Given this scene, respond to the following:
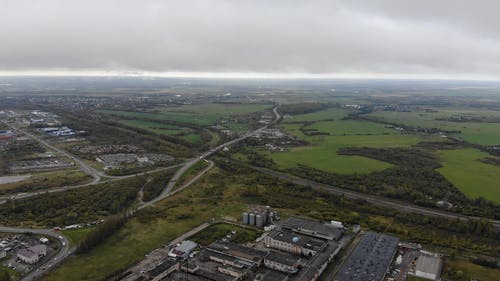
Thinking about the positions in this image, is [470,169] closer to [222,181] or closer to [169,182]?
[222,181]

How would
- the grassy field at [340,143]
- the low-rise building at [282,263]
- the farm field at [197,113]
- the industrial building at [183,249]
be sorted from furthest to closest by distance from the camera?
1. the farm field at [197,113]
2. the grassy field at [340,143]
3. the industrial building at [183,249]
4. the low-rise building at [282,263]

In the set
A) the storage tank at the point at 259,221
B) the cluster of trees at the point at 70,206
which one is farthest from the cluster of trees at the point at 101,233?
the storage tank at the point at 259,221

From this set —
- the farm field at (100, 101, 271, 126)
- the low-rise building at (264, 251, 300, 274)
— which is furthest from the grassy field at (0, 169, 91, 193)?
the farm field at (100, 101, 271, 126)

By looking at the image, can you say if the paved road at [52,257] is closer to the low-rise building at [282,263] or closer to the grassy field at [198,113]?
the low-rise building at [282,263]

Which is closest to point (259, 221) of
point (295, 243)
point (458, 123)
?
point (295, 243)

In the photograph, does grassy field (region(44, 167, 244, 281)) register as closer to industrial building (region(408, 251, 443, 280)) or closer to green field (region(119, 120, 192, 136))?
industrial building (region(408, 251, 443, 280))

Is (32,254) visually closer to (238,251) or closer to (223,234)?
(223,234)

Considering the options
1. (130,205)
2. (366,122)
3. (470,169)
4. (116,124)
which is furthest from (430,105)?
(130,205)
